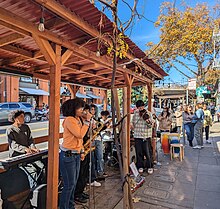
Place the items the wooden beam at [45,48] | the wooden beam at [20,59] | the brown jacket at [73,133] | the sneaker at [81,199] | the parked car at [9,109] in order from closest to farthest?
the wooden beam at [45,48] → the brown jacket at [73,133] → the sneaker at [81,199] → the wooden beam at [20,59] → the parked car at [9,109]

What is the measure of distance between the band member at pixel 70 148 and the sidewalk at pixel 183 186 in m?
1.08

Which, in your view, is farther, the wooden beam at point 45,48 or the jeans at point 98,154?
the jeans at point 98,154

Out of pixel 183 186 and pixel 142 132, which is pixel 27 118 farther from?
pixel 183 186

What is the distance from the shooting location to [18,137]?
3.66 m

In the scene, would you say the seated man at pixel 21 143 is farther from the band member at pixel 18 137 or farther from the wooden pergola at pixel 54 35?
the wooden pergola at pixel 54 35

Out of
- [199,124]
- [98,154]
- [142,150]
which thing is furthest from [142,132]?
[199,124]

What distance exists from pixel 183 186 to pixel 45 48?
12.2 ft

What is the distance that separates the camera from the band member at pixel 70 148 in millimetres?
2721

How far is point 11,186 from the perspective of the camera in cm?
278

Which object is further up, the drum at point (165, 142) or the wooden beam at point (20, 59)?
the wooden beam at point (20, 59)

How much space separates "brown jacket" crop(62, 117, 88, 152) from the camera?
106 inches

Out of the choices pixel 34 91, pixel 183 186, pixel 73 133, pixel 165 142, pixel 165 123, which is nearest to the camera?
pixel 73 133

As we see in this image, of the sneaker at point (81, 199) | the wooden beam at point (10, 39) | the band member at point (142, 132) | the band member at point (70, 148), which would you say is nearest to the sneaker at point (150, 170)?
the band member at point (142, 132)

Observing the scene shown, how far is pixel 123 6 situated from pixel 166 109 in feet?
18.5
